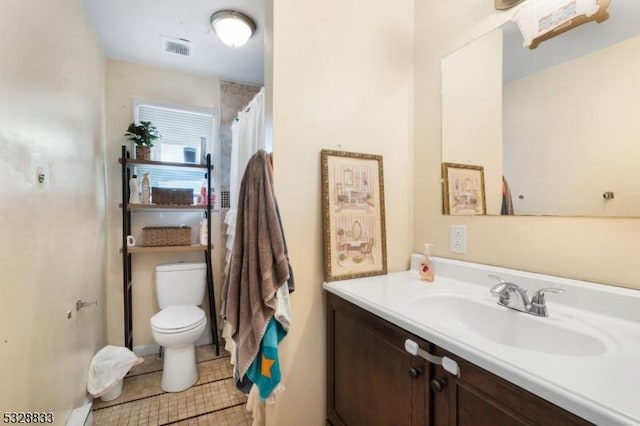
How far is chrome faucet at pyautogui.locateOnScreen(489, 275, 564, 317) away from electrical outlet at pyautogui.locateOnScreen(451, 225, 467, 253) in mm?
332

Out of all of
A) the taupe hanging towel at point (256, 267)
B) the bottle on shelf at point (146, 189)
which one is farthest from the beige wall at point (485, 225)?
the bottle on shelf at point (146, 189)

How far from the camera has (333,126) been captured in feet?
4.68

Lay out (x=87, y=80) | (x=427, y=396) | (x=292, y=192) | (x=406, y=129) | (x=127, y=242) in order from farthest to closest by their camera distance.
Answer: (x=127, y=242) < (x=87, y=80) < (x=406, y=129) < (x=292, y=192) < (x=427, y=396)

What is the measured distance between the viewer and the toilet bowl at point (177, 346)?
6.30 ft

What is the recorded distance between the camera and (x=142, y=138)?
7.70 ft

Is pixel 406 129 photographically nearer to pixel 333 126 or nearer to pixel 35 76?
pixel 333 126

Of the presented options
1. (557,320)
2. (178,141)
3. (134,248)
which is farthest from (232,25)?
(557,320)

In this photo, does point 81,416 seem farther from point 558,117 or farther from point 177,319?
point 558,117

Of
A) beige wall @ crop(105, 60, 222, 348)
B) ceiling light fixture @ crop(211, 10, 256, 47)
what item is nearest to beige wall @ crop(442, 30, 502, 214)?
ceiling light fixture @ crop(211, 10, 256, 47)

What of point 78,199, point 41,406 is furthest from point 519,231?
point 78,199

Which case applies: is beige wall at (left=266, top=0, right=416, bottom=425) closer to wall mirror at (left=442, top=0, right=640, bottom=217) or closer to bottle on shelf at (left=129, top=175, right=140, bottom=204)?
wall mirror at (left=442, top=0, right=640, bottom=217)

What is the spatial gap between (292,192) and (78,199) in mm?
1336

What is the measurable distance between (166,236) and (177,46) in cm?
152

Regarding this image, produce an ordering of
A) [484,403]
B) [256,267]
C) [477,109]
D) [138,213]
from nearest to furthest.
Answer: [484,403] < [256,267] < [477,109] < [138,213]
